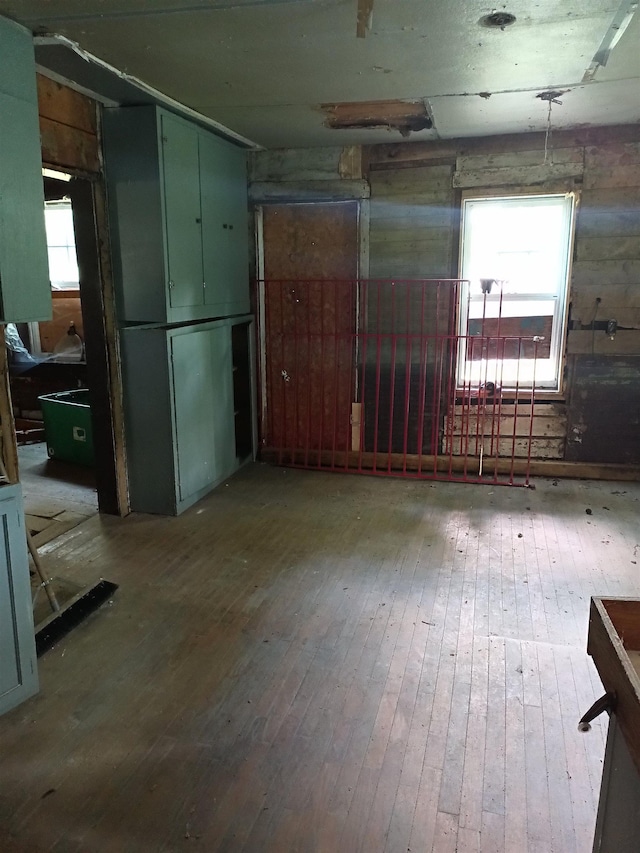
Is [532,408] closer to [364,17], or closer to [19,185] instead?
[364,17]

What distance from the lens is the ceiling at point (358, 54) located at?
2.34 m

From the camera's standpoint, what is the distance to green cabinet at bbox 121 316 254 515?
Result: 3904mm

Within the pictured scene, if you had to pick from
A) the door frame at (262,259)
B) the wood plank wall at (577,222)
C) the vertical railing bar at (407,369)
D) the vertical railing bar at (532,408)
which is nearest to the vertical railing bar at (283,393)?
the door frame at (262,259)

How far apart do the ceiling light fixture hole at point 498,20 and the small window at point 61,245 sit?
221 inches

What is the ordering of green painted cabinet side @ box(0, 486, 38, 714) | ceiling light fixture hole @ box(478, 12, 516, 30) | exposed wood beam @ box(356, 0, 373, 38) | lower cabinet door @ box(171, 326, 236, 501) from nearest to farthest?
green painted cabinet side @ box(0, 486, 38, 714) < exposed wood beam @ box(356, 0, 373, 38) < ceiling light fixture hole @ box(478, 12, 516, 30) < lower cabinet door @ box(171, 326, 236, 501)

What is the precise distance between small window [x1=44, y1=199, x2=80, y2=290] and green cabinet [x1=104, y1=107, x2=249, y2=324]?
335cm

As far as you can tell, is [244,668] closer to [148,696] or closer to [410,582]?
[148,696]

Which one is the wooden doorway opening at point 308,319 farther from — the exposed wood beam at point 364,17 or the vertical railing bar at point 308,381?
the exposed wood beam at point 364,17

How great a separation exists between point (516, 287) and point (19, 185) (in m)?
3.60

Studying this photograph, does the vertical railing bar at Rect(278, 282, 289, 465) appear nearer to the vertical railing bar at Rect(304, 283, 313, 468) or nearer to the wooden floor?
the vertical railing bar at Rect(304, 283, 313, 468)

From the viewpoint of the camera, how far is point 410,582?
10.7ft

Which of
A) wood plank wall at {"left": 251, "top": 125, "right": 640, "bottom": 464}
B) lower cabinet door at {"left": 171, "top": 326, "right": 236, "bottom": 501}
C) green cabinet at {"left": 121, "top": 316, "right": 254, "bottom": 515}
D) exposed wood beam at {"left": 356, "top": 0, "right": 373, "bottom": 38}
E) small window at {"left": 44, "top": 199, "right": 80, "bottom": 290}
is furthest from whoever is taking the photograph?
small window at {"left": 44, "top": 199, "right": 80, "bottom": 290}

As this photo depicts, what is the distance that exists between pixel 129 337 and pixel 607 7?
9.78ft

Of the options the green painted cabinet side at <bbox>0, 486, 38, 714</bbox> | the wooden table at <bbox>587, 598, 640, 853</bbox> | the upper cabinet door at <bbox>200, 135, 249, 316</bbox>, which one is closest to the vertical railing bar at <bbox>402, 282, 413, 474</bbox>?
the upper cabinet door at <bbox>200, 135, 249, 316</bbox>
